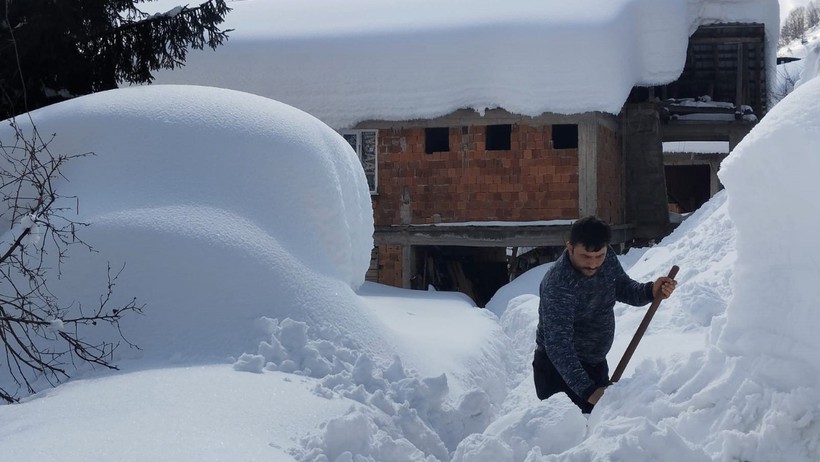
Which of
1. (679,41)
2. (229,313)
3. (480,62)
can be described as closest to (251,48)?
(480,62)

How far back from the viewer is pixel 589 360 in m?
4.20

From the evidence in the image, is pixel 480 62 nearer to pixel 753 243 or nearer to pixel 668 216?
pixel 668 216

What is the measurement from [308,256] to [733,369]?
339 centimetres

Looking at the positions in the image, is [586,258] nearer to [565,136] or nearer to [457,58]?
[457,58]

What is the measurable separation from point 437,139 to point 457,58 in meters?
1.54

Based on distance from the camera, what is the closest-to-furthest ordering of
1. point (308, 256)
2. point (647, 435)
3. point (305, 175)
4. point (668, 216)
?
point (647, 435) → point (308, 256) → point (305, 175) → point (668, 216)

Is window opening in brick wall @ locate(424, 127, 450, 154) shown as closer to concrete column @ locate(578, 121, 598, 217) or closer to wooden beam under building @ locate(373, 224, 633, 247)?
wooden beam under building @ locate(373, 224, 633, 247)

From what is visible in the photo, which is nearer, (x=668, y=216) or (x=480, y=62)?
(x=480, y=62)

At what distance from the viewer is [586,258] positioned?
154 inches

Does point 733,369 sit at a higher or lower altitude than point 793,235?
lower

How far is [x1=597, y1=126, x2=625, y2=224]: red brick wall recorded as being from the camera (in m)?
13.7

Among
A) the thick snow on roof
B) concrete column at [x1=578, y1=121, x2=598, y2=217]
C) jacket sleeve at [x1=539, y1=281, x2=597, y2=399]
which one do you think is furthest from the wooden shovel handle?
concrete column at [x1=578, y1=121, x2=598, y2=217]

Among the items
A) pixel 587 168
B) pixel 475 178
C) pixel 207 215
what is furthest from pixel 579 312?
pixel 475 178

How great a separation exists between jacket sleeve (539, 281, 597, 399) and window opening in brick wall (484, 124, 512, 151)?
967cm
